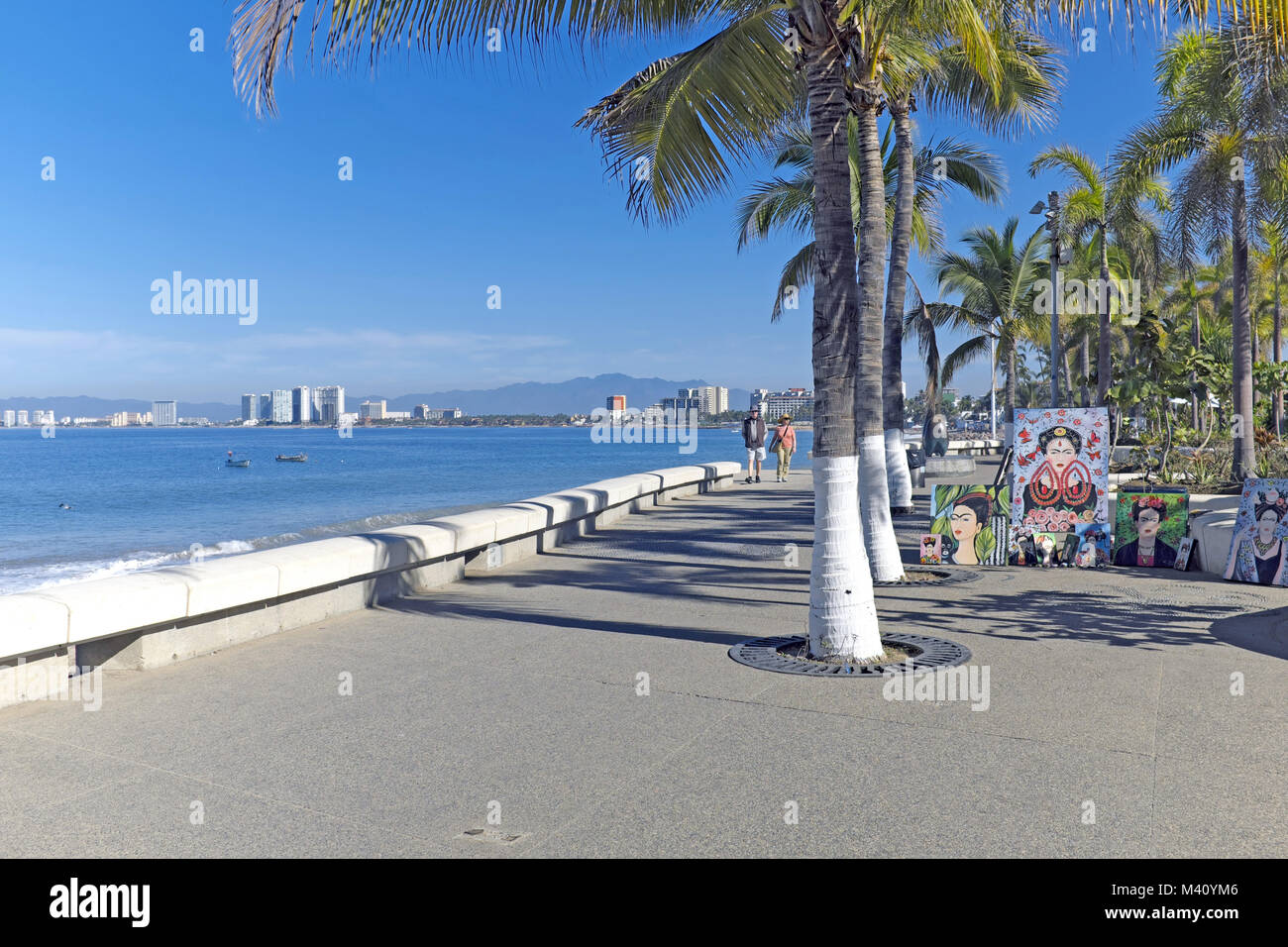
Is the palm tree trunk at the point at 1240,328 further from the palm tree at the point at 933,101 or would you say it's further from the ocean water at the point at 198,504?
the ocean water at the point at 198,504

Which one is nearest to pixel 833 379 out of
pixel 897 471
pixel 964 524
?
pixel 964 524

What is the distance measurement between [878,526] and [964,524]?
1.81 m

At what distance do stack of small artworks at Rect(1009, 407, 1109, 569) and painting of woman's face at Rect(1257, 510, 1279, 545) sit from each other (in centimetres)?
152

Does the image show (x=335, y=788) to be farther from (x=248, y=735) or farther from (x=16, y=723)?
(x=16, y=723)

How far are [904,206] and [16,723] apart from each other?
1334cm

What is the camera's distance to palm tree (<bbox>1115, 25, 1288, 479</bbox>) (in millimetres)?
15984

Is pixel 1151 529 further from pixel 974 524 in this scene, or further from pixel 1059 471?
pixel 974 524

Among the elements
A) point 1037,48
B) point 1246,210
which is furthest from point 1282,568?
point 1246,210

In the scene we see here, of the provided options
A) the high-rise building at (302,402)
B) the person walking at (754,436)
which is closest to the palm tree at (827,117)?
the person walking at (754,436)

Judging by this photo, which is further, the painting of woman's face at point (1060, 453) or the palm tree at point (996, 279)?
the palm tree at point (996, 279)

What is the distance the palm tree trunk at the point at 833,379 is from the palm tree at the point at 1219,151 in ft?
37.5

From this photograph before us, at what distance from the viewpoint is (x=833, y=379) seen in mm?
6754

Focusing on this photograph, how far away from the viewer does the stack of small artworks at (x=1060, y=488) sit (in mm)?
10820
